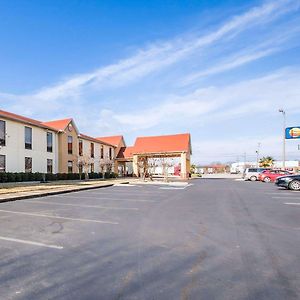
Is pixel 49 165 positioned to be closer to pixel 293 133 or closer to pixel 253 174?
pixel 253 174

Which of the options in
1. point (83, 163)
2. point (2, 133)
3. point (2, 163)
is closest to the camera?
point (2, 163)

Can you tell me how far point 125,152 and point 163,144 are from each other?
8.87 m

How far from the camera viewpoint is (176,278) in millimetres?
4016

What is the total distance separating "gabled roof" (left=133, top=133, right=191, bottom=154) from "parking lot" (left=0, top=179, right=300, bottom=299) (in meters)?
35.1

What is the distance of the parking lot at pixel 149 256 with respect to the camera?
366 cm

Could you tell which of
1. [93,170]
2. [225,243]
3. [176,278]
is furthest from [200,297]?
[93,170]

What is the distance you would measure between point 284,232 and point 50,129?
30.3 metres

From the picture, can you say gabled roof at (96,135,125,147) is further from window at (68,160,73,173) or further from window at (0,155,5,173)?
window at (0,155,5,173)

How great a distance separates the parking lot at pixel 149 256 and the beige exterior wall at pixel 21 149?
66.3 feet

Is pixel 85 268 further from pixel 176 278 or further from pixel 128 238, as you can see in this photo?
pixel 128 238

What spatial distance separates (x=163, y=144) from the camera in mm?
45938

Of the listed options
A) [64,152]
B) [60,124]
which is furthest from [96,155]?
[60,124]

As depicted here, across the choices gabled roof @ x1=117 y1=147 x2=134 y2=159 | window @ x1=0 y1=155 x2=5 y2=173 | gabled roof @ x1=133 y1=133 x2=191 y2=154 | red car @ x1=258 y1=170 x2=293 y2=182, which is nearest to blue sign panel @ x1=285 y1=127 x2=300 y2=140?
red car @ x1=258 y1=170 x2=293 y2=182

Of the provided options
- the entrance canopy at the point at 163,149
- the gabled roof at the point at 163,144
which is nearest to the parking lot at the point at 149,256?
the entrance canopy at the point at 163,149
